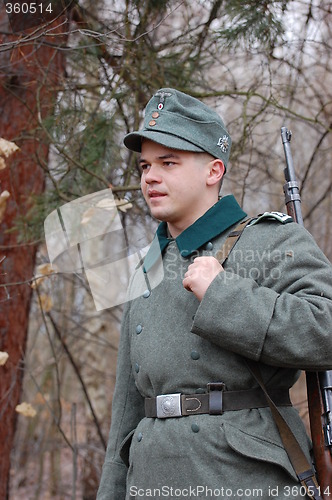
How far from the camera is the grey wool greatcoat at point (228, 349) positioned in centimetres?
220

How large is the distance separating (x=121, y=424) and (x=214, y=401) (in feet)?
2.04

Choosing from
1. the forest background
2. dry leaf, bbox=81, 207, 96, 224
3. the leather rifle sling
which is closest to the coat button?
the leather rifle sling

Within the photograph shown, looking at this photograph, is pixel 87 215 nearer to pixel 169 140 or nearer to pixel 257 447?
pixel 169 140

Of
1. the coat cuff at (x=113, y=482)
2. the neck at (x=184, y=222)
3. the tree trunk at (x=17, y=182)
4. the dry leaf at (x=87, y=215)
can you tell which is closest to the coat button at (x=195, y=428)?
the coat cuff at (x=113, y=482)

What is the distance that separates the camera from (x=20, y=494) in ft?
35.4

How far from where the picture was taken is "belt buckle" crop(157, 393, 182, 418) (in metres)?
2.36

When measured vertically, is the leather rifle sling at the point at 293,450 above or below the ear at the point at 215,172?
below

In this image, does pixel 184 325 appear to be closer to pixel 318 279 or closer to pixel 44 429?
pixel 318 279

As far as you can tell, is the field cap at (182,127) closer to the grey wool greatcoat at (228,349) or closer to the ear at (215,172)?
the ear at (215,172)

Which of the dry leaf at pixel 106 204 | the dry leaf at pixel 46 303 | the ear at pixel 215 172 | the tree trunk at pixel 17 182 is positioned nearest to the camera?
the ear at pixel 215 172

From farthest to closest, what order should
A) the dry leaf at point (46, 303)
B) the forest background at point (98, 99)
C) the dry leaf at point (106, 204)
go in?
1. the dry leaf at point (46, 303)
2. the forest background at point (98, 99)
3. the dry leaf at point (106, 204)

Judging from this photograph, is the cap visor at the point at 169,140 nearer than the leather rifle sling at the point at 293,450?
No

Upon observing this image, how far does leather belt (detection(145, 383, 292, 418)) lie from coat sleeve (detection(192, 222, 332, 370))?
0.16 metres

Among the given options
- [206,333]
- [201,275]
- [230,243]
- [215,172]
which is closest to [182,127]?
[215,172]
